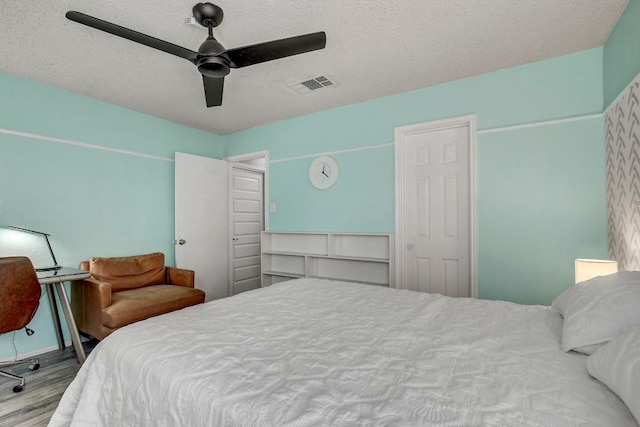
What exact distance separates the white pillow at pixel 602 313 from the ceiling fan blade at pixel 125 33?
2.26 m

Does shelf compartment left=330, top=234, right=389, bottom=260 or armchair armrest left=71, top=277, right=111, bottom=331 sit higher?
shelf compartment left=330, top=234, right=389, bottom=260

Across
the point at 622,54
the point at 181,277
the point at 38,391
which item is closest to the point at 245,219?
the point at 181,277

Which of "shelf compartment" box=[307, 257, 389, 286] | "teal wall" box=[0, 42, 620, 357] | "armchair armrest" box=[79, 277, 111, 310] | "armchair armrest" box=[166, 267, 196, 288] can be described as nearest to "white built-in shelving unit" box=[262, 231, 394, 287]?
"shelf compartment" box=[307, 257, 389, 286]

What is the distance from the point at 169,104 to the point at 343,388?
3.43m

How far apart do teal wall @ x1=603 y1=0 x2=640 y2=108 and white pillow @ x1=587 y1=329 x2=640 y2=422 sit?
1691 millimetres

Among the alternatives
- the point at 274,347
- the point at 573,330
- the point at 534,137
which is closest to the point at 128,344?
the point at 274,347

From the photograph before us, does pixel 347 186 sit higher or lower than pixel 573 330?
higher

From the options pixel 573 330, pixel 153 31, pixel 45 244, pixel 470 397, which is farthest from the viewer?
pixel 45 244

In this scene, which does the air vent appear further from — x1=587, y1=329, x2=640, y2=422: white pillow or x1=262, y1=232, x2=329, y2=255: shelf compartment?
x1=587, y1=329, x2=640, y2=422: white pillow

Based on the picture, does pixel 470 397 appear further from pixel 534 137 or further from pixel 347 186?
pixel 347 186

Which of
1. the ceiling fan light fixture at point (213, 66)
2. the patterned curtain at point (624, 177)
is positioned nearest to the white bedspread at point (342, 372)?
the patterned curtain at point (624, 177)

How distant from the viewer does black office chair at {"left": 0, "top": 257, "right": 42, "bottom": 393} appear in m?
2.08

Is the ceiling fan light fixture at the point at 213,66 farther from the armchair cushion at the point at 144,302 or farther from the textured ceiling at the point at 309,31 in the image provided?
the armchair cushion at the point at 144,302

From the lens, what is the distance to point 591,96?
7.82ft
